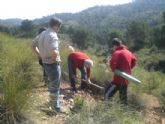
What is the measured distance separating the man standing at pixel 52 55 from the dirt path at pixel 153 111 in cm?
270

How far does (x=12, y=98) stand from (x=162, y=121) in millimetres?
4644

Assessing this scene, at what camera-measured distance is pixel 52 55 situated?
779 centimetres

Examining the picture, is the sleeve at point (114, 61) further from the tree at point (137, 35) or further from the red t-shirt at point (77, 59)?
the tree at point (137, 35)

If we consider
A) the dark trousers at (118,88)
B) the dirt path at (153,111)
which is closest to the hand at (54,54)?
the dark trousers at (118,88)

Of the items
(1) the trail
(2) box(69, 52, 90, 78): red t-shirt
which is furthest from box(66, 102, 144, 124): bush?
(2) box(69, 52, 90, 78): red t-shirt

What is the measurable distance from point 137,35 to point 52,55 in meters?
76.9

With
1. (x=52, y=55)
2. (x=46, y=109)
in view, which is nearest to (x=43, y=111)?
(x=46, y=109)

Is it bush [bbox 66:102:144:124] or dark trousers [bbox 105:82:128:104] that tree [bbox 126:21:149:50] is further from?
bush [bbox 66:102:144:124]

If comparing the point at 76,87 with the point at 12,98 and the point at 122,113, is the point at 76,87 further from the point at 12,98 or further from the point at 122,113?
the point at 12,98

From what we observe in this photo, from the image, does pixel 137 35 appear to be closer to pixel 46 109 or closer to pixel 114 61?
pixel 114 61

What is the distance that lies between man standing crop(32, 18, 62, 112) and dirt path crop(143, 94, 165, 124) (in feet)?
8.87

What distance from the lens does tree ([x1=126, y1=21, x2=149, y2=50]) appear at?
81.4 metres

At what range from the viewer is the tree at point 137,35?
81375mm

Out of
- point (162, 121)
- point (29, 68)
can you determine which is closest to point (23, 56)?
point (29, 68)
